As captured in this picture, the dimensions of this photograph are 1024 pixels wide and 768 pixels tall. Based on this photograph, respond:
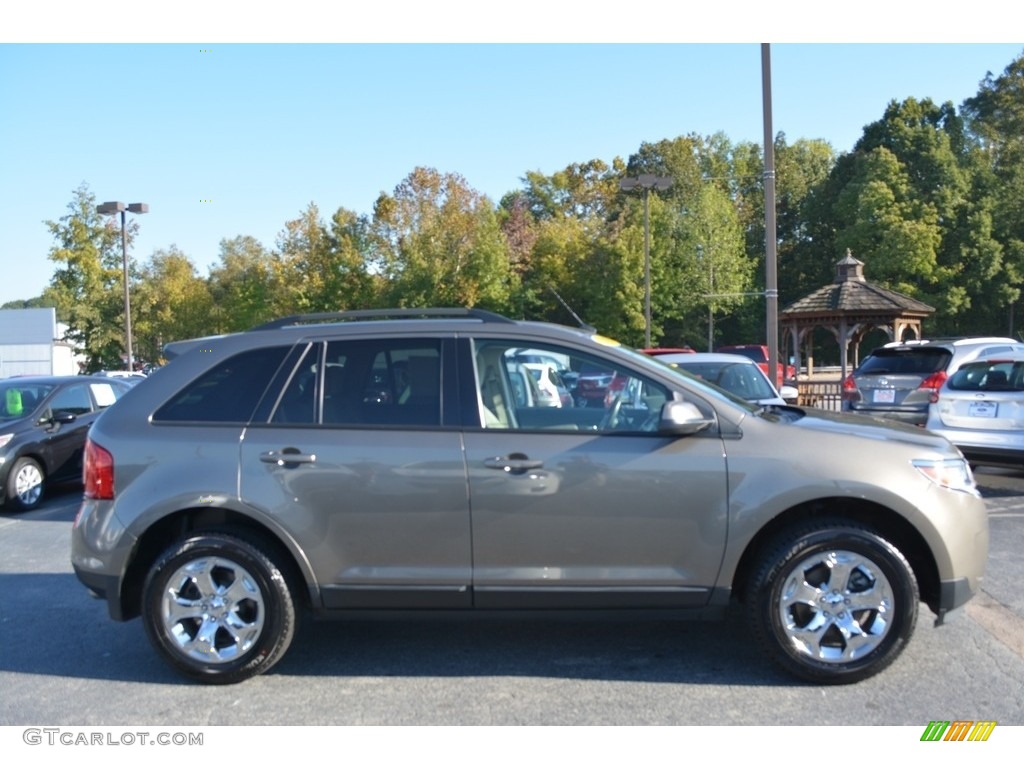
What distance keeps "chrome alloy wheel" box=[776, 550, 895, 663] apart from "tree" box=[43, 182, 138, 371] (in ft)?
140

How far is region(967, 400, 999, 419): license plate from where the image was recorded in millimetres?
9742

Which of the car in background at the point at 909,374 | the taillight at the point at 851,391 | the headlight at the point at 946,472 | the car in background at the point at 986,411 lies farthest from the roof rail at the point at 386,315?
the taillight at the point at 851,391

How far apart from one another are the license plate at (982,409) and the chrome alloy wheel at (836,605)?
244 inches

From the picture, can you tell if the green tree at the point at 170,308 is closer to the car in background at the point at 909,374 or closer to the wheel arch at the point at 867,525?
the car in background at the point at 909,374

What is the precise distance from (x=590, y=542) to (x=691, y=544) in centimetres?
49

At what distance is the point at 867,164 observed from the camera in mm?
51688

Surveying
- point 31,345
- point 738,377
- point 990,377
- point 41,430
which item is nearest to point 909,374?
point 990,377

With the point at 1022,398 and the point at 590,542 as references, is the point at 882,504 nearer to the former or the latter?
the point at 590,542

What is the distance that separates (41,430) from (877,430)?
9399mm

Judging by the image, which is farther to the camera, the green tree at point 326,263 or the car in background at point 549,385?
the green tree at point 326,263

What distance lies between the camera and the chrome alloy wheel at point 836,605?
450 cm
